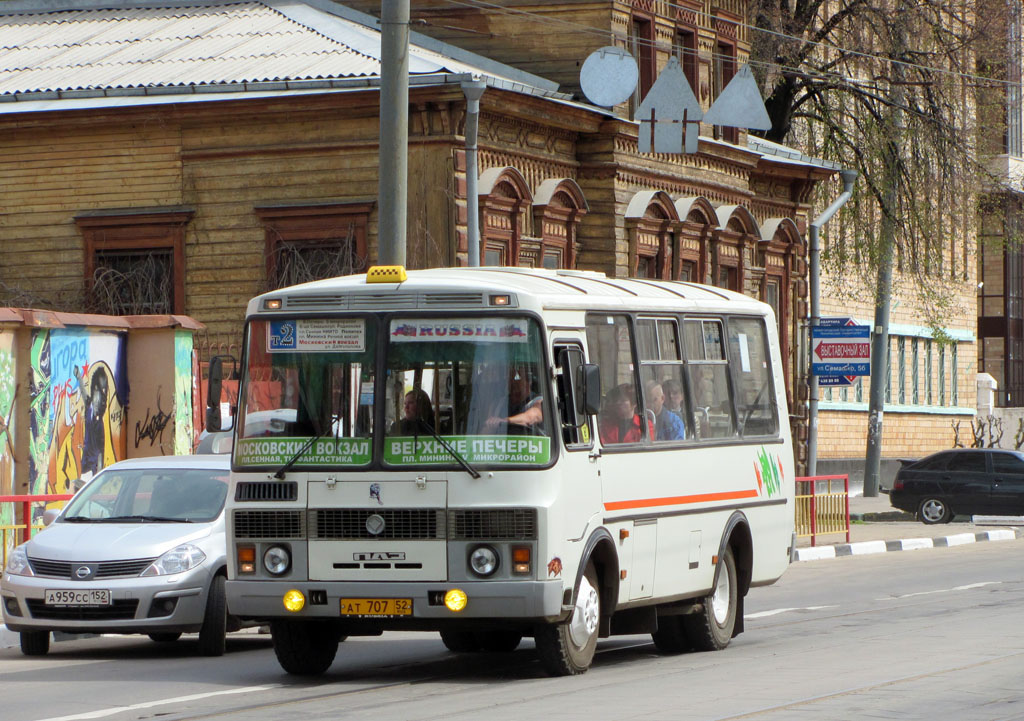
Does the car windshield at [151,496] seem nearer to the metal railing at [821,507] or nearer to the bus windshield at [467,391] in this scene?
the bus windshield at [467,391]

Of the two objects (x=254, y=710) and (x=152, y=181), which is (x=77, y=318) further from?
(x=254, y=710)

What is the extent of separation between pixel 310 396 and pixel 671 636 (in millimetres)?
3750

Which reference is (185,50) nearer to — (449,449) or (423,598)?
(449,449)

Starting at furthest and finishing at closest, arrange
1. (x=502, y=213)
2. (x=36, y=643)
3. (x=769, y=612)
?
(x=502, y=213)
(x=769, y=612)
(x=36, y=643)

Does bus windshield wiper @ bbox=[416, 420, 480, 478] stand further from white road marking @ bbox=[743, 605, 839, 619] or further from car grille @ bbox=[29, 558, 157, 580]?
white road marking @ bbox=[743, 605, 839, 619]

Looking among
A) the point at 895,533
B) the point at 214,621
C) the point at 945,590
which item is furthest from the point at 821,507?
the point at 214,621

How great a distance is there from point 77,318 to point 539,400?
1119cm

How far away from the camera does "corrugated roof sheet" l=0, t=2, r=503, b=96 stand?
93.4 feet

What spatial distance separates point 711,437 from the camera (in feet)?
44.7

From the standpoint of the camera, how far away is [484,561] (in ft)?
36.3

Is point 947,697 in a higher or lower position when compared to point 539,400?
lower

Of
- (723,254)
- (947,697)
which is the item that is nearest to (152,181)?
(723,254)

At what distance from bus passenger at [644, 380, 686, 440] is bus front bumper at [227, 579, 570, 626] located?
2028mm

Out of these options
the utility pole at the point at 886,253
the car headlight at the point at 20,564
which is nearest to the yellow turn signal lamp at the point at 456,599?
the car headlight at the point at 20,564
